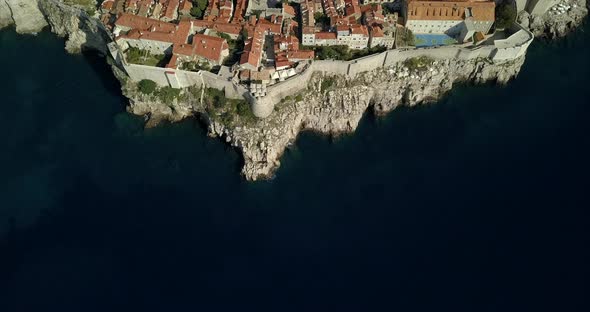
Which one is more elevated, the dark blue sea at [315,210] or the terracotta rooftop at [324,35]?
the terracotta rooftop at [324,35]

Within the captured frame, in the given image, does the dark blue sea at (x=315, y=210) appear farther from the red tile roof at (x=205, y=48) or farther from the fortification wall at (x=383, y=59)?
the red tile roof at (x=205, y=48)

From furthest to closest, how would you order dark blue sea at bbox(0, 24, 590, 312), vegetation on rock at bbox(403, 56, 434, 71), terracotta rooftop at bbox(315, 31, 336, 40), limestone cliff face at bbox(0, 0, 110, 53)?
limestone cliff face at bbox(0, 0, 110, 53) → vegetation on rock at bbox(403, 56, 434, 71) → terracotta rooftop at bbox(315, 31, 336, 40) → dark blue sea at bbox(0, 24, 590, 312)

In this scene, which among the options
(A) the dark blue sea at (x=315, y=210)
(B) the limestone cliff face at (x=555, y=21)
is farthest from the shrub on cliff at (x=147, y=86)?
(B) the limestone cliff face at (x=555, y=21)

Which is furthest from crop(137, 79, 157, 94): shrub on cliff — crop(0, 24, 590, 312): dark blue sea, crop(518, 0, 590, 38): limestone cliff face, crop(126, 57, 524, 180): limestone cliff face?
crop(518, 0, 590, 38): limestone cliff face

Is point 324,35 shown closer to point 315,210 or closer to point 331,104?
point 331,104

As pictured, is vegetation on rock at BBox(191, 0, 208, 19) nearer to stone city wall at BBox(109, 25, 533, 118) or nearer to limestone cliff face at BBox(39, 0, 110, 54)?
stone city wall at BBox(109, 25, 533, 118)

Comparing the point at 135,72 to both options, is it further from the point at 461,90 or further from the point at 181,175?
the point at 461,90
